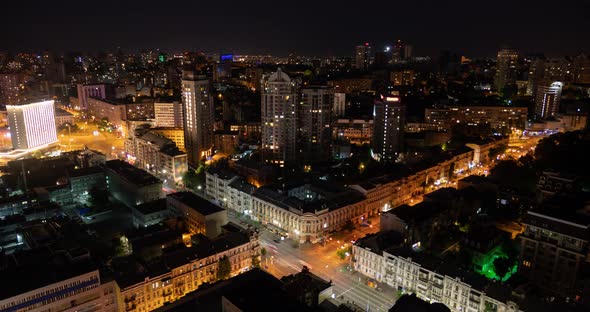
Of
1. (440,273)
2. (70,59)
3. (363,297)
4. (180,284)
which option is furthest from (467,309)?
(70,59)

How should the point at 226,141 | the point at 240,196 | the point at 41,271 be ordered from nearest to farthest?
the point at 41,271
the point at 240,196
the point at 226,141

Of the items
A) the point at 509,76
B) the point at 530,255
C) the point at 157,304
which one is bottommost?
the point at 157,304

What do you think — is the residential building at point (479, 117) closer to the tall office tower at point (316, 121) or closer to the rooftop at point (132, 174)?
the tall office tower at point (316, 121)

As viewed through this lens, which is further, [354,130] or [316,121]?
[354,130]

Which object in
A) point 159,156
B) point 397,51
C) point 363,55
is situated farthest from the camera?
point 397,51

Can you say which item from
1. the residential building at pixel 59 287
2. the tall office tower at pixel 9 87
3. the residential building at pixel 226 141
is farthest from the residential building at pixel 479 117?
the tall office tower at pixel 9 87

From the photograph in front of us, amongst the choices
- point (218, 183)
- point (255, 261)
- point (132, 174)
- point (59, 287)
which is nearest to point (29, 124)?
point (132, 174)

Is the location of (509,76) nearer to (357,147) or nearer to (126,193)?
(357,147)

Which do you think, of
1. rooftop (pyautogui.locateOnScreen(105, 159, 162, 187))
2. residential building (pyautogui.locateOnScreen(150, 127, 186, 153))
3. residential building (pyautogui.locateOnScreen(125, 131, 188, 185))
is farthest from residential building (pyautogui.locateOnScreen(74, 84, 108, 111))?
rooftop (pyautogui.locateOnScreen(105, 159, 162, 187))

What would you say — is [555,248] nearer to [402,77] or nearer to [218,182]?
[218,182]
